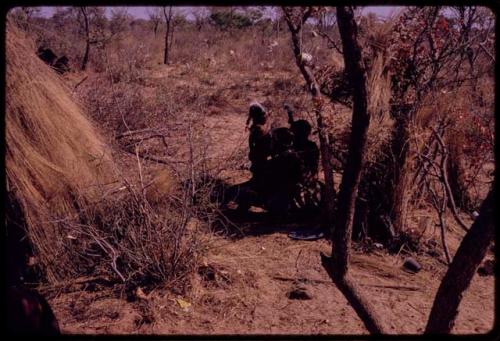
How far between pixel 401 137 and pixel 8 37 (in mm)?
3700

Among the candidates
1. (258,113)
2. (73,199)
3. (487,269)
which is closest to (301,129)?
(258,113)

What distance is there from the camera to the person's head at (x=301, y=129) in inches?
206

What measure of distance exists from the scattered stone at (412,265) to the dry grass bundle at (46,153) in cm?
294

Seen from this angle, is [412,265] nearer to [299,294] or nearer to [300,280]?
[300,280]

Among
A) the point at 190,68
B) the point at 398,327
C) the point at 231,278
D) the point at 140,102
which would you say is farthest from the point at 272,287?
the point at 190,68

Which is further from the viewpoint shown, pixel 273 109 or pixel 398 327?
pixel 273 109

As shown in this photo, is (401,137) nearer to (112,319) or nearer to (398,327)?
(398,327)

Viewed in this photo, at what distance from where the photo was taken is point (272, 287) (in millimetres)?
4055

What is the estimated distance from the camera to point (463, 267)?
2.02 meters

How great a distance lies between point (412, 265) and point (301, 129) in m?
1.90

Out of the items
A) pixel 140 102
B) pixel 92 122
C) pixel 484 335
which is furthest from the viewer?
pixel 140 102

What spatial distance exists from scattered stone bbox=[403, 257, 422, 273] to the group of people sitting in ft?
4.25

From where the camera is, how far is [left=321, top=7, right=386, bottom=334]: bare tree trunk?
1902mm

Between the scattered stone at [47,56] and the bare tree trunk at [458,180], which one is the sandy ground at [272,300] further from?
the scattered stone at [47,56]
